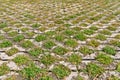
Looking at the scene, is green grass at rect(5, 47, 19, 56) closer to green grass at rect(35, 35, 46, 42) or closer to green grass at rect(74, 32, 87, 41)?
green grass at rect(35, 35, 46, 42)

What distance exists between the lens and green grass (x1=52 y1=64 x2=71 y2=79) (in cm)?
464

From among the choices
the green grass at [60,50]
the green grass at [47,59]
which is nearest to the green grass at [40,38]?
the green grass at [60,50]

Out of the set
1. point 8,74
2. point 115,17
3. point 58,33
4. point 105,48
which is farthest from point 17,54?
point 115,17

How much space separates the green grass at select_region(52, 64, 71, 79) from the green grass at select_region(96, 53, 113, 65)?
986mm

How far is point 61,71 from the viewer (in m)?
4.77

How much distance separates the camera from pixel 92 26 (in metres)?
8.24

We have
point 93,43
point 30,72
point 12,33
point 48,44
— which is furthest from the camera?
point 12,33

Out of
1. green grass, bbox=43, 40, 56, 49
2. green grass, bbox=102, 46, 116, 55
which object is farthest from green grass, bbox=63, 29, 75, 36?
green grass, bbox=102, 46, 116, 55

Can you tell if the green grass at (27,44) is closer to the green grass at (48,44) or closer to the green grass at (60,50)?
the green grass at (48,44)

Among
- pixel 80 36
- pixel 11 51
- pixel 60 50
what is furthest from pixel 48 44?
pixel 80 36

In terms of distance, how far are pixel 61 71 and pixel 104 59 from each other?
1300mm

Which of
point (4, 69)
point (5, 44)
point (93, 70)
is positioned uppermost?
point (5, 44)

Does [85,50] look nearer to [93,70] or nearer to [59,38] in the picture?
[93,70]

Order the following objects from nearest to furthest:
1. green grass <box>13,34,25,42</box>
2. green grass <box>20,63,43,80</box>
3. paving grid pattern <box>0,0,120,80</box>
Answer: green grass <box>20,63,43,80</box> < paving grid pattern <box>0,0,120,80</box> < green grass <box>13,34,25,42</box>
